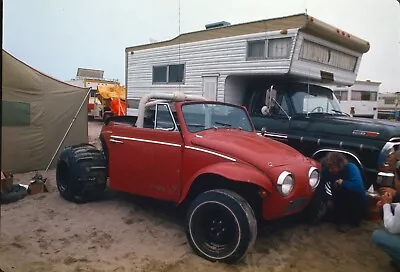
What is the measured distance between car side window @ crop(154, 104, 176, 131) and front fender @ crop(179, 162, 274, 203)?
0.86m

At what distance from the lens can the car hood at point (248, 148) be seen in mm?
3559

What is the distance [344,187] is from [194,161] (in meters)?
1.94

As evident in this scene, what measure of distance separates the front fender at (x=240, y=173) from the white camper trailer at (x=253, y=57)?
2899 mm

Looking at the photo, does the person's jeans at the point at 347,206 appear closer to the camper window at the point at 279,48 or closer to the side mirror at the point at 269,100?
the side mirror at the point at 269,100

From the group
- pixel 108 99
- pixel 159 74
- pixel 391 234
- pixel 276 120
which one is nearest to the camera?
Answer: pixel 391 234

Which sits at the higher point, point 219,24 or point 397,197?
point 219,24

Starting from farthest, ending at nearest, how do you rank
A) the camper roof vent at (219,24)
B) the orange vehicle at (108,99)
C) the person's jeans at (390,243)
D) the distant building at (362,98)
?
the distant building at (362,98) < the orange vehicle at (108,99) < the camper roof vent at (219,24) < the person's jeans at (390,243)

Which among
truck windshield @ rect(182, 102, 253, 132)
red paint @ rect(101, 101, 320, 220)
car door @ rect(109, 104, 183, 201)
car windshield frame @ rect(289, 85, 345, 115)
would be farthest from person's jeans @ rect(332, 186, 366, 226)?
car door @ rect(109, 104, 183, 201)

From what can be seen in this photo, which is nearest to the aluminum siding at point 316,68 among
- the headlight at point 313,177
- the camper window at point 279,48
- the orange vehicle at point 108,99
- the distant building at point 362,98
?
the camper window at point 279,48

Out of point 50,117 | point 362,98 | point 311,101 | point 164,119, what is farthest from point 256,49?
point 362,98

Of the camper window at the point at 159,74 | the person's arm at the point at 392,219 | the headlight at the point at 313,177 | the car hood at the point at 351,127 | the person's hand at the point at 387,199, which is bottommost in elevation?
the person's arm at the point at 392,219

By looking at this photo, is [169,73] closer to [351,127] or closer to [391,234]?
[351,127]

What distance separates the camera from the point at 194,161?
3.88m

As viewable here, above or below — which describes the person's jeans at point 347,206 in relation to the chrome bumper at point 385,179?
below
